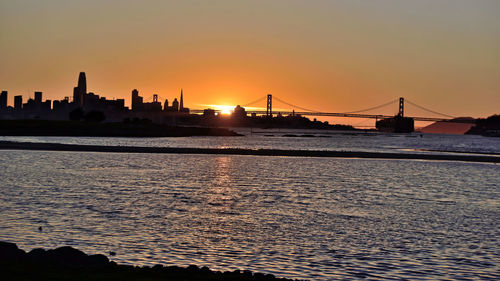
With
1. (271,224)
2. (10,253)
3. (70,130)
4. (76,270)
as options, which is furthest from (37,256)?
(70,130)

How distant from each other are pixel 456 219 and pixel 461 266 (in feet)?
27.9

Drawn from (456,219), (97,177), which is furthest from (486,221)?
(97,177)

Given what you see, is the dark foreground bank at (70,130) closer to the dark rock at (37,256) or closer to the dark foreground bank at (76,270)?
the dark rock at (37,256)

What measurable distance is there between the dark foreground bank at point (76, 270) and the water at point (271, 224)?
64.7 inches

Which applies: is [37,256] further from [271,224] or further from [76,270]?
[271,224]

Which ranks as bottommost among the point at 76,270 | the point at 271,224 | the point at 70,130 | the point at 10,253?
the point at 271,224

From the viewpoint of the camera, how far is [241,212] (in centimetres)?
2295

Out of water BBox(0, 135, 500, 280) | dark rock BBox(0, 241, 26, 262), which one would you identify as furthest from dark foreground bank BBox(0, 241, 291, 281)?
water BBox(0, 135, 500, 280)

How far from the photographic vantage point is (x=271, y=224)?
2014 cm

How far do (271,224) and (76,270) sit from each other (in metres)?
9.79

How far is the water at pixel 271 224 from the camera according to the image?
14258 mm

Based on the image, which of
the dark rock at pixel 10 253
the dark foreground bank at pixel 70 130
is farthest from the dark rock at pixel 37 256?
the dark foreground bank at pixel 70 130

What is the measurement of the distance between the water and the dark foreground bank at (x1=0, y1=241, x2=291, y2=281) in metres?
1.64

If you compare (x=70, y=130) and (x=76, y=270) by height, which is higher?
(x=70, y=130)
